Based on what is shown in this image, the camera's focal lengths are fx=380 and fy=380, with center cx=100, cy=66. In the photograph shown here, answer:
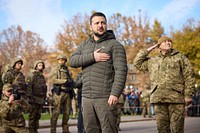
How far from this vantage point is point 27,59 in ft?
171

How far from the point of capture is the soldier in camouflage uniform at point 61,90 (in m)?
10.4

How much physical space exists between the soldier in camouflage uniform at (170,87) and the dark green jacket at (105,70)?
1.86 meters

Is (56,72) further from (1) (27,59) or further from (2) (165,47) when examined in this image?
(1) (27,59)

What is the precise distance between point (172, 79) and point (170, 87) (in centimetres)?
14

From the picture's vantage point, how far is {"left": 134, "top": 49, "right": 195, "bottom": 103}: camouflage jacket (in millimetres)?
6543

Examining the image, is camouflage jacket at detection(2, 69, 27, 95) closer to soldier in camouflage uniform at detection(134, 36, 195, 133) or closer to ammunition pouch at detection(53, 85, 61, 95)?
ammunition pouch at detection(53, 85, 61, 95)

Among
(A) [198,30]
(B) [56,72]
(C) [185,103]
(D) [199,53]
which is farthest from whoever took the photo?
(A) [198,30]

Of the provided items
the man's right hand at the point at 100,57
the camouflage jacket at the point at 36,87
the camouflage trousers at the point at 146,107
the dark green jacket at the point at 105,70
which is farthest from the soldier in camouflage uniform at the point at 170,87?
the camouflage trousers at the point at 146,107

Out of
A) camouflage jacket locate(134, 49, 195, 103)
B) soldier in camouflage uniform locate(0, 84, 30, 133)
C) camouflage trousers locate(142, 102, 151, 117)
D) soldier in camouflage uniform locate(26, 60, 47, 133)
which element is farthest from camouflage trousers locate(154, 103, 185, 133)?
camouflage trousers locate(142, 102, 151, 117)

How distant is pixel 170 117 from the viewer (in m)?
6.66

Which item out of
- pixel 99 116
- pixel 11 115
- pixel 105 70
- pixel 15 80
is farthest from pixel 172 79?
pixel 15 80

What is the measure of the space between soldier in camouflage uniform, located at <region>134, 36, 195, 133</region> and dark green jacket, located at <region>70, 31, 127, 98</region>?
1.86 meters

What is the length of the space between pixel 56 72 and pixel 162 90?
460 centimetres

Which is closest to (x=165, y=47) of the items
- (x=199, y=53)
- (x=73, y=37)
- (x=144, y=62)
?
(x=144, y=62)
